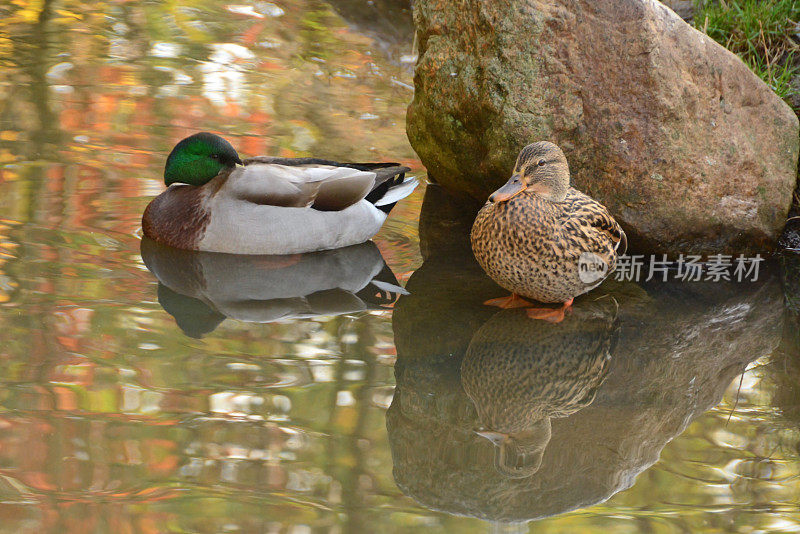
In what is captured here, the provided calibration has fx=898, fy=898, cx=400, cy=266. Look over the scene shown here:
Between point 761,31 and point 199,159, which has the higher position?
point 761,31

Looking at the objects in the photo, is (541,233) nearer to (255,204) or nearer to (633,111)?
(633,111)

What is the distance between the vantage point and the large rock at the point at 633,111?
4477 mm

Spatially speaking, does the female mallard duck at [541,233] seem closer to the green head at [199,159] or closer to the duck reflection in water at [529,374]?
the duck reflection in water at [529,374]

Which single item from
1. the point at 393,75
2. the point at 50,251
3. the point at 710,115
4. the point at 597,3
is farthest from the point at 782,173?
the point at 50,251

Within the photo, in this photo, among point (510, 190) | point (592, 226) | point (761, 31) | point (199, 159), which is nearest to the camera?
point (510, 190)

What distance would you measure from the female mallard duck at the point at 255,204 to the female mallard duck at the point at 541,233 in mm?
971

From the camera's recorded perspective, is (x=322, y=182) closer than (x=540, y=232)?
No

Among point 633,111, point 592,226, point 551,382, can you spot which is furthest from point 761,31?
point 551,382

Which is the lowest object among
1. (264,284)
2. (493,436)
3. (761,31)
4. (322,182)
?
(264,284)

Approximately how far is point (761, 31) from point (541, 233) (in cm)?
272

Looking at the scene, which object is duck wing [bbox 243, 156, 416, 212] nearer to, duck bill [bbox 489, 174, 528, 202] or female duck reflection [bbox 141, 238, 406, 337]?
female duck reflection [bbox 141, 238, 406, 337]

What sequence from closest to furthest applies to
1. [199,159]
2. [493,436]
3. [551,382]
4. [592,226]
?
[493,436]
[551,382]
[592,226]
[199,159]

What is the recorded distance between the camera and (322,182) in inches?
183

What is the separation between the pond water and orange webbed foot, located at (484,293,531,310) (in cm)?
14
